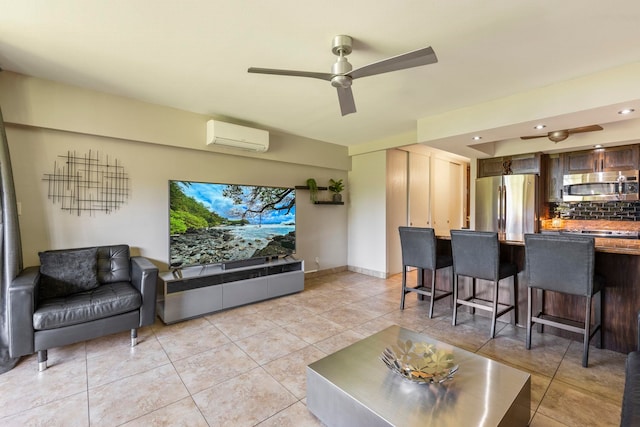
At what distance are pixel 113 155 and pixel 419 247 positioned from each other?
364cm

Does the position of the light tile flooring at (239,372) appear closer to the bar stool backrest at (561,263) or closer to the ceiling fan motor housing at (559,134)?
the bar stool backrest at (561,263)

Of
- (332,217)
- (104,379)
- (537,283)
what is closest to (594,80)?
(537,283)

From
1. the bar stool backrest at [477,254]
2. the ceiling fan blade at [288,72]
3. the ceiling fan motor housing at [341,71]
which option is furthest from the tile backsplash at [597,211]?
the ceiling fan blade at [288,72]

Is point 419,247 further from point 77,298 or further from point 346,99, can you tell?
point 77,298

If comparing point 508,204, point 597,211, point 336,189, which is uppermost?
point 336,189

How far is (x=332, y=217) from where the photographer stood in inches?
219

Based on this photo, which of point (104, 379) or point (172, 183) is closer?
point (104, 379)

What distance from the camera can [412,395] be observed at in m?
1.49

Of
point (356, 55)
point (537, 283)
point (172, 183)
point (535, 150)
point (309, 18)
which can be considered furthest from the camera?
point (535, 150)

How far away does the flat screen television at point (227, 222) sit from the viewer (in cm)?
344

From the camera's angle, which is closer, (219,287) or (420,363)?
(420,363)

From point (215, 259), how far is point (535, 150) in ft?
16.3

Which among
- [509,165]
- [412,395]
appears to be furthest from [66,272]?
[509,165]

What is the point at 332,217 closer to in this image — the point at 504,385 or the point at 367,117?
the point at 367,117
